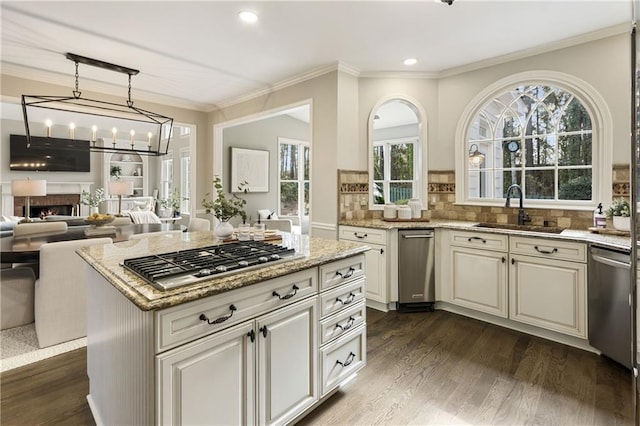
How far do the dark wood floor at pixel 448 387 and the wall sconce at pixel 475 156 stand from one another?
1952mm

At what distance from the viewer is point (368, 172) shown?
13.2ft

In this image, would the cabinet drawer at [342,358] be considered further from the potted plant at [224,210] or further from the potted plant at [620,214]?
the potted plant at [620,214]

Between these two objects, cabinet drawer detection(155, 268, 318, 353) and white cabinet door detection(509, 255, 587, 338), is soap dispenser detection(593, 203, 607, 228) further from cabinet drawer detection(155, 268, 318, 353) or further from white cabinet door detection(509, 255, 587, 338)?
cabinet drawer detection(155, 268, 318, 353)

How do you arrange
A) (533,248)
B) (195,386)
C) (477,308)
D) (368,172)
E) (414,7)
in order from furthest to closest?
(368,172)
(477,308)
(533,248)
(414,7)
(195,386)

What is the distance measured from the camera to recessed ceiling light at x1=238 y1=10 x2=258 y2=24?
8.68 feet

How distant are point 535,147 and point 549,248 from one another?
127cm

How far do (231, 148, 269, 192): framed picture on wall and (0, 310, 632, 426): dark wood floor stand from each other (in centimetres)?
411

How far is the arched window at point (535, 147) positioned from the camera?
312 cm

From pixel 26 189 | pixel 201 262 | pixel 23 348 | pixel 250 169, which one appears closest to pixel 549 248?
pixel 201 262

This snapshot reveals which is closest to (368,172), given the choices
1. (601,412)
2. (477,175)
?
(477,175)

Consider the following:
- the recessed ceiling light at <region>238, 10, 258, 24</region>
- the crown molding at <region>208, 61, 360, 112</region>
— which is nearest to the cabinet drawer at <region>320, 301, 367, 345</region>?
the recessed ceiling light at <region>238, 10, 258, 24</region>

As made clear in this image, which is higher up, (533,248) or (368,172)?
(368,172)

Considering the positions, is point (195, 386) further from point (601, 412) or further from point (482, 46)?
point (482, 46)

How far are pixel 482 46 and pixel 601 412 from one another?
10.3 feet
